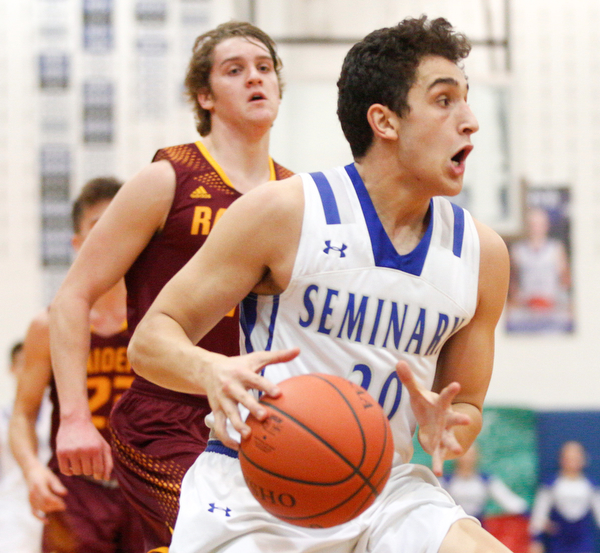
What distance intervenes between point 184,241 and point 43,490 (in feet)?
5.12

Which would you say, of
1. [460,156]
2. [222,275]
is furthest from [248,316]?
[460,156]

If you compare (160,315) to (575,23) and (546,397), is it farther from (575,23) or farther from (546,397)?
(575,23)

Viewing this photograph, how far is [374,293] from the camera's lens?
2266mm

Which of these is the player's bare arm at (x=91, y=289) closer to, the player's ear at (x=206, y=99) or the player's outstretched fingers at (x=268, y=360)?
the player's ear at (x=206, y=99)

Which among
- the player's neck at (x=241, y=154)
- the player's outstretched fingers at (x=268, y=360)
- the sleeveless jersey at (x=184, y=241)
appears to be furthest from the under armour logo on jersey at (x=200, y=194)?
the player's outstretched fingers at (x=268, y=360)

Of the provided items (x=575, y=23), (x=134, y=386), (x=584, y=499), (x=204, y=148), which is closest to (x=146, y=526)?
(x=134, y=386)

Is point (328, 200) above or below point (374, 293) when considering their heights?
above

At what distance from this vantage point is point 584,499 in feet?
25.0

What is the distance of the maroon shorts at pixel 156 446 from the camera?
8.81ft

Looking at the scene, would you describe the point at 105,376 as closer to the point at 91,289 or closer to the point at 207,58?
the point at 91,289

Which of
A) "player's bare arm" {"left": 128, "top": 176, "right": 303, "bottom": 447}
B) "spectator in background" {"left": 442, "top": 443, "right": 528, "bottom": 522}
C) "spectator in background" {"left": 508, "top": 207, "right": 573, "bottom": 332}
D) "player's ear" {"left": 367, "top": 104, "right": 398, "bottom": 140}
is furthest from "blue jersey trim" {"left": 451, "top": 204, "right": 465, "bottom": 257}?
"spectator in background" {"left": 508, "top": 207, "right": 573, "bottom": 332}

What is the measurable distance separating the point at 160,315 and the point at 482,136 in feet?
20.1

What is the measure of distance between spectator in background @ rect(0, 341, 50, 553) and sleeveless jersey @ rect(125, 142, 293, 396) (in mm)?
2759

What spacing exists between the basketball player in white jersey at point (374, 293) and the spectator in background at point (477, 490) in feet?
17.1
